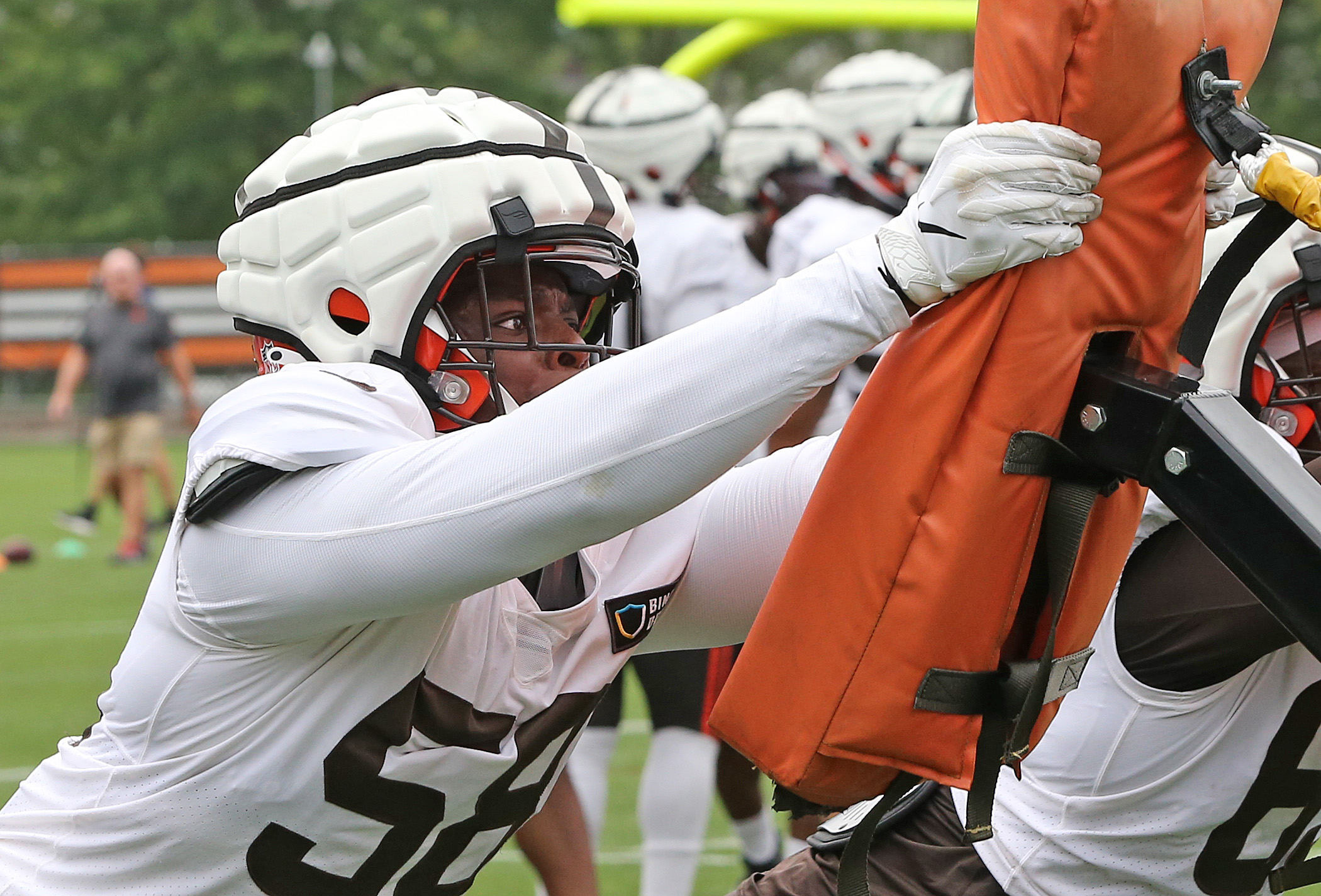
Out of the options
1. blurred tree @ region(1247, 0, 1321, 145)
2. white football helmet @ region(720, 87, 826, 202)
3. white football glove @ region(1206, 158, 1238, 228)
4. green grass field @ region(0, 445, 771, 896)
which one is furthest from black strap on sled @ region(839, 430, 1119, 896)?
blurred tree @ region(1247, 0, 1321, 145)

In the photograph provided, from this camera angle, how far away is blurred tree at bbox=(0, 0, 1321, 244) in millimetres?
25984

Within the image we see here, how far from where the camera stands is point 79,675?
723cm

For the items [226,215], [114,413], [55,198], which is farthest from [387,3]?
[114,413]

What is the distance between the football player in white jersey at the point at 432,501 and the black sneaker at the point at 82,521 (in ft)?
34.5

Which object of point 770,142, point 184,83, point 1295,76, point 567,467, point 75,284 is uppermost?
point 567,467

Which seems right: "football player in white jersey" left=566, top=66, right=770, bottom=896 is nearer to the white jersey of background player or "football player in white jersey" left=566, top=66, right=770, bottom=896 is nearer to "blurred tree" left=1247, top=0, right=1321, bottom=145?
the white jersey of background player

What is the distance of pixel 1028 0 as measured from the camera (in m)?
1.60

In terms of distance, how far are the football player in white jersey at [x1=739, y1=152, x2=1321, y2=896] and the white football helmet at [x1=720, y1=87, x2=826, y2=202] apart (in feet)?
13.7

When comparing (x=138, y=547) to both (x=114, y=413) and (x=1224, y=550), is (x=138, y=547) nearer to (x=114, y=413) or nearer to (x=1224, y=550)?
(x=114, y=413)

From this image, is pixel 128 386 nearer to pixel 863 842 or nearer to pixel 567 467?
pixel 863 842

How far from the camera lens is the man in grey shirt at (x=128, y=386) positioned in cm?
1116

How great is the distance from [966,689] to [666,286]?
3255 mm

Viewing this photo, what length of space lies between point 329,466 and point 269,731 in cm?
37

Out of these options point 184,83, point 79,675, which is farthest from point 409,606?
point 184,83
